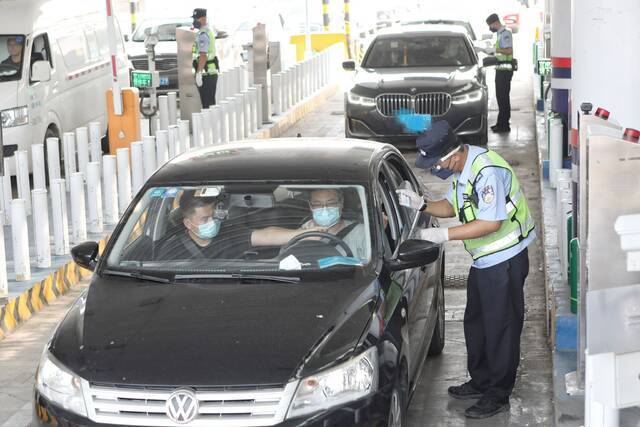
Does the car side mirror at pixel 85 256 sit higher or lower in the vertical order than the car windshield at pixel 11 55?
lower

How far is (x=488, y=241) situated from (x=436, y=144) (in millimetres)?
631

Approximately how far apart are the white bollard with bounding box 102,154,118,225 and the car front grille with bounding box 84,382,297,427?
663 centimetres

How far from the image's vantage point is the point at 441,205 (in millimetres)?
7695

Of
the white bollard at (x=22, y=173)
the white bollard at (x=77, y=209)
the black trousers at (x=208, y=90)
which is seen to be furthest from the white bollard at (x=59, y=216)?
the black trousers at (x=208, y=90)

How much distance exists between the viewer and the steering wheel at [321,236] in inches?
258

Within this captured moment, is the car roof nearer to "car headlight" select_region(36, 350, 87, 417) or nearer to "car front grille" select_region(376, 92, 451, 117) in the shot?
"car headlight" select_region(36, 350, 87, 417)

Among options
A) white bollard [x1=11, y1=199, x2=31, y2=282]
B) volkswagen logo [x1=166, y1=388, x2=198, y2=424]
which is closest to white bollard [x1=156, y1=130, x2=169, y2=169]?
white bollard [x1=11, y1=199, x2=31, y2=282]

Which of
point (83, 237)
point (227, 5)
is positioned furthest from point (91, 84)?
point (227, 5)

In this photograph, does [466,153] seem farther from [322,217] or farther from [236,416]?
[236,416]

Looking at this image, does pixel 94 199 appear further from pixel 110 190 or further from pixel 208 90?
pixel 208 90

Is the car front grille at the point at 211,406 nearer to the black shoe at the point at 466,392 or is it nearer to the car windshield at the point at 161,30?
the black shoe at the point at 466,392

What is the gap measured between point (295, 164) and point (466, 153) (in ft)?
3.05

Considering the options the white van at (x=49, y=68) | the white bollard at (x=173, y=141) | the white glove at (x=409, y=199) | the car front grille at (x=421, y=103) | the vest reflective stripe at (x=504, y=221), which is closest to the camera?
the vest reflective stripe at (x=504, y=221)

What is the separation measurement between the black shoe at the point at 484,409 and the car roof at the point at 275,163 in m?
1.46
